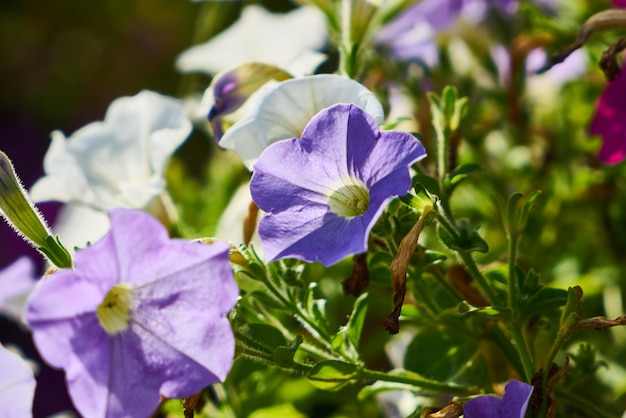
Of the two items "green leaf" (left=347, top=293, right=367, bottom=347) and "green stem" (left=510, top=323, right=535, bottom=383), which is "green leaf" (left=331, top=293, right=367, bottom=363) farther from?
"green stem" (left=510, top=323, right=535, bottom=383)

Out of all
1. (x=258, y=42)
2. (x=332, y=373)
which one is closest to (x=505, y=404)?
(x=332, y=373)

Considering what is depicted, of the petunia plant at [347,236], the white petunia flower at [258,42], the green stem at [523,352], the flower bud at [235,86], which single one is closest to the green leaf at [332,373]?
the petunia plant at [347,236]

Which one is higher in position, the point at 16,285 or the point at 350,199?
the point at 350,199

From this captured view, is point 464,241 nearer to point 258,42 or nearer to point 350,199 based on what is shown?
point 350,199

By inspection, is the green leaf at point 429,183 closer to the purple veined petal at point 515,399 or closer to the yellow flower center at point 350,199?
the yellow flower center at point 350,199

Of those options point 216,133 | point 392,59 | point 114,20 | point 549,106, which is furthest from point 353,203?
point 114,20

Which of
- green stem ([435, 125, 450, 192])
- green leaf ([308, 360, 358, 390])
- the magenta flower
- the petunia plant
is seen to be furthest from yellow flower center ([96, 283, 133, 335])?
the magenta flower
